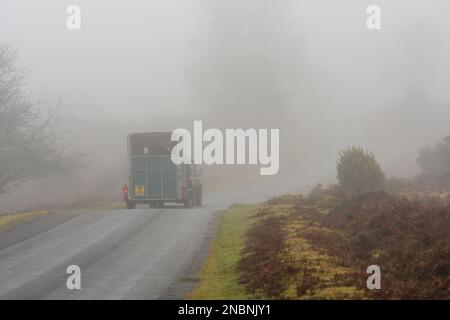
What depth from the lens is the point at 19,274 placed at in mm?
15969

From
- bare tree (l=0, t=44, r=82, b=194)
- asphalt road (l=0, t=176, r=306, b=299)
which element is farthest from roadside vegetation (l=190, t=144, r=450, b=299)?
bare tree (l=0, t=44, r=82, b=194)

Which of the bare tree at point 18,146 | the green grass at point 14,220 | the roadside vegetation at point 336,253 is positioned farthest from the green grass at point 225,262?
the bare tree at point 18,146

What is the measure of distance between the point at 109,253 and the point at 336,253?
6898mm

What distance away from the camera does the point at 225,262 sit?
650 inches

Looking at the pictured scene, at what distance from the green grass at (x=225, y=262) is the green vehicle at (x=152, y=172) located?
6.92 meters

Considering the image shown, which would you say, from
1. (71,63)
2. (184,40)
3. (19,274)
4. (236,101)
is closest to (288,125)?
(236,101)

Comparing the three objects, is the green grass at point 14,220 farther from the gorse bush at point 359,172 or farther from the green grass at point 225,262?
the gorse bush at point 359,172

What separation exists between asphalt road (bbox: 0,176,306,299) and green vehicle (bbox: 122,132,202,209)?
147 inches

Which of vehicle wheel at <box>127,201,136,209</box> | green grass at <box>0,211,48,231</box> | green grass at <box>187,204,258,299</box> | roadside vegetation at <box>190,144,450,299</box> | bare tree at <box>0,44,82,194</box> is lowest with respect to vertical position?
vehicle wheel at <box>127,201,136,209</box>

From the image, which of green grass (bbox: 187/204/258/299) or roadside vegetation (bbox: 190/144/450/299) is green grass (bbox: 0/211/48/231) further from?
roadside vegetation (bbox: 190/144/450/299)

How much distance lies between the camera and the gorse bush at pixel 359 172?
29.7m

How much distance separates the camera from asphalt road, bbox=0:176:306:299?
13.8 m
